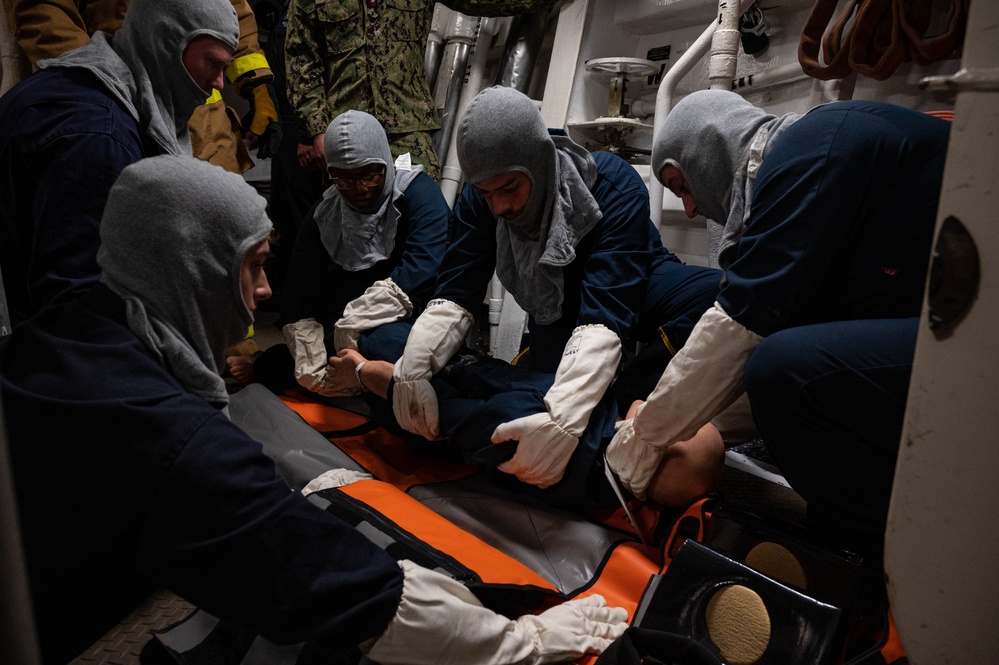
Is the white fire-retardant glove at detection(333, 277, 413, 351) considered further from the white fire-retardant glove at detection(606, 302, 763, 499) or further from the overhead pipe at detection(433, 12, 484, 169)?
the overhead pipe at detection(433, 12, 484, 169)

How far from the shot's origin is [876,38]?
78.4 inches

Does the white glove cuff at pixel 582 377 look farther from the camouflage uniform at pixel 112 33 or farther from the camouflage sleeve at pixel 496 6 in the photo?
the camouflage sleeve at pixel 496 6

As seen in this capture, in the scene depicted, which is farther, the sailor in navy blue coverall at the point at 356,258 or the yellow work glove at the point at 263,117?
the yellow work glove at the point at 263,117

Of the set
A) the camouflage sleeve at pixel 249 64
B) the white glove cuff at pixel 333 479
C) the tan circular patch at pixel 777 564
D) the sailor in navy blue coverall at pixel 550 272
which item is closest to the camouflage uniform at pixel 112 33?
the camouflage sleeve at pixel 249 64

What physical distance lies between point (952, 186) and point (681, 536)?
36.8 inches

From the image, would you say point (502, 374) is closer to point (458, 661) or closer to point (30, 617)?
point (458, 661)

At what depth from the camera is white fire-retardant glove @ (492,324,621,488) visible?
1.63 metres

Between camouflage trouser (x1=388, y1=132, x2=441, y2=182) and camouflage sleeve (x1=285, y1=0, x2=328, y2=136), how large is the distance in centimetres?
29

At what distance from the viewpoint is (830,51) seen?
209cm

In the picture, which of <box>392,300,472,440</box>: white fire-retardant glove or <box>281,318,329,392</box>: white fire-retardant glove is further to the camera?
<box>281,318,329,392</box>: white fire-retardant glove

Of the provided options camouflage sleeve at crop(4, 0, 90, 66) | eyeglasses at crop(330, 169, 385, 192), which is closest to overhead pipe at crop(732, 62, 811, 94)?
eyeglasses at crop(330, 169, 385, 192)

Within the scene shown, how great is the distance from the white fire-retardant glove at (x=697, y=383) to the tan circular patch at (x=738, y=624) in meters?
0.33

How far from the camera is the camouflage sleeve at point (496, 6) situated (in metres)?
3.14

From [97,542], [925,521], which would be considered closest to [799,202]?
[925,521]
